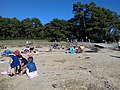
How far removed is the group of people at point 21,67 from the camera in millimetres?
10733

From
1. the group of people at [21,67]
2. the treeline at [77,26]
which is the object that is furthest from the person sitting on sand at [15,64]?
the treeline at [77,26]

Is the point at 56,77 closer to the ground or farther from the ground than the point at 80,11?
closer to the ground

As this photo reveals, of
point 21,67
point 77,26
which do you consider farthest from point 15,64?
point 77,26

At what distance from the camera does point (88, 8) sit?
7525 centimetres

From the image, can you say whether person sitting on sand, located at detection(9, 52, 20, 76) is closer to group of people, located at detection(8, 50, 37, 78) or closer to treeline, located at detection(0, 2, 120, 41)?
group of people, located at detection(8, 50, 37, 78)

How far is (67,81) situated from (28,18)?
8897 cm

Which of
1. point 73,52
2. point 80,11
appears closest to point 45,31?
point 80,11

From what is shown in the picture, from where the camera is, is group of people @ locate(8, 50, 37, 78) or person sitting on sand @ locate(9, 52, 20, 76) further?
person sitting on sand @ locate(9, 52, 20, 76)

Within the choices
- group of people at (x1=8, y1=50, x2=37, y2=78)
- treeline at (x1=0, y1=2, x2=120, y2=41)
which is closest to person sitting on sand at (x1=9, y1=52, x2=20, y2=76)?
group of people at (x1=8, y1=50, x2=37, y2=78)

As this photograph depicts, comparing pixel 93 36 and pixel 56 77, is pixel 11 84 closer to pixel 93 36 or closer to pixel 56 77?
pixel 56 77

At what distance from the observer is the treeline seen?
70812 millimetres

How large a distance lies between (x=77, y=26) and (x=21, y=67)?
7034 centimetres

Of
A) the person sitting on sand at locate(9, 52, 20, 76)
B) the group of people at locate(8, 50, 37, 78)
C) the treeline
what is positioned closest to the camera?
the group of people at locate(8, 50, 37, 78)

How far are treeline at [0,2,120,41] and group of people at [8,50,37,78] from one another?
5890 cm
